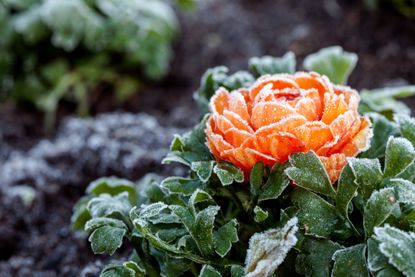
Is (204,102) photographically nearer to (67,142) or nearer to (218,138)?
(218,138)

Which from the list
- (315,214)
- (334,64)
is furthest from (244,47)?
(315,214)

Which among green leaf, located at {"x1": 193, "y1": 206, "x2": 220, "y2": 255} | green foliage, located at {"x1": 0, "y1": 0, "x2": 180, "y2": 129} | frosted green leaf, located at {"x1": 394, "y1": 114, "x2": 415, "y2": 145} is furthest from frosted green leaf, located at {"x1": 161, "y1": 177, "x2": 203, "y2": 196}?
green foliage, located at {"x1": 0, "y1": 0, "x2": 180, "y2": 129}

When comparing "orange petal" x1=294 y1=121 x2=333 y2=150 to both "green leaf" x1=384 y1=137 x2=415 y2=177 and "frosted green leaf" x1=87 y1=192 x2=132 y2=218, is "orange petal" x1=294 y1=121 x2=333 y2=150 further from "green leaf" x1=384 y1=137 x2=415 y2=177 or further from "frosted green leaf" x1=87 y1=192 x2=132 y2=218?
"frosted green leaf" x1=87 y1=192 x2=132 y2=218


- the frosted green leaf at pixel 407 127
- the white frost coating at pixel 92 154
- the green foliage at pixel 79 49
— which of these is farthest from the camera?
the green foliage at pixel 79 49

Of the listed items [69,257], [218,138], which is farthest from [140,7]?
[218,138]

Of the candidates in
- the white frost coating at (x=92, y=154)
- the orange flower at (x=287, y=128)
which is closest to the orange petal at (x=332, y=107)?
the orange flower at (x=287, y=128)

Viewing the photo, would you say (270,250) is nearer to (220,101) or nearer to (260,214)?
(260,214)

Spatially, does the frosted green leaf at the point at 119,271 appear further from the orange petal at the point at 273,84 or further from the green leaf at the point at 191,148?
the orange petal at the point at 273,84
